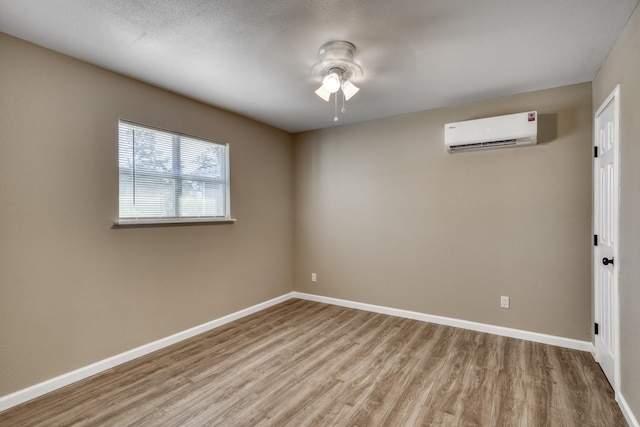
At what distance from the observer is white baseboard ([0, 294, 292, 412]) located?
2.14 m

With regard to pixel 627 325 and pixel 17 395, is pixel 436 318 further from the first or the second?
pixel 17 395

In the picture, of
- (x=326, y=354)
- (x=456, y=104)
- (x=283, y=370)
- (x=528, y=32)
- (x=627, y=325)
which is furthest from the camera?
(x=456, y=104)

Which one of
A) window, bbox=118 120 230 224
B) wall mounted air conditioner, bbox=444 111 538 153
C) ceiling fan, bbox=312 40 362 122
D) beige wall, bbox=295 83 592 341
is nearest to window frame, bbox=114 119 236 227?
window, bbox=118 120 230 224

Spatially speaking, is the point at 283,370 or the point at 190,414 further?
the point at 283,370

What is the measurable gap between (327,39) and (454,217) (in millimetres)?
2375

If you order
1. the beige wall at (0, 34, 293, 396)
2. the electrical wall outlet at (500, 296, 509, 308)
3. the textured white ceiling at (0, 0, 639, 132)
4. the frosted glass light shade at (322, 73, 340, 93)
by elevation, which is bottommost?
the electrical wall outlet at (500, 296, 509, 308)

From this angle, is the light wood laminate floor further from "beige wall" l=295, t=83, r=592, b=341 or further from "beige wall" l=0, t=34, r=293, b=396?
"beige wall" l=295, t=83, r=592, b=341

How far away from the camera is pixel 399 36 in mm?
2131

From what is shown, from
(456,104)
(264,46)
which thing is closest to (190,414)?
(264,46)

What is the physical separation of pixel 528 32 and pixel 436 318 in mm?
2894

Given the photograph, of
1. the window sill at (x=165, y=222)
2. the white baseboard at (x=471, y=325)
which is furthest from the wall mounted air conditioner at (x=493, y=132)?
the window sill at (x=165, y=222)

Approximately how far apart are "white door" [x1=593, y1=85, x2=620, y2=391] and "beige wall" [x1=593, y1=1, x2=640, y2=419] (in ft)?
0.35

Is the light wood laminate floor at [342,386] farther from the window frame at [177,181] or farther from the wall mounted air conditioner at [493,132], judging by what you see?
the wall mounted air conditioner at [493,132]

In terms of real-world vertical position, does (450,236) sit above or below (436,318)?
above
